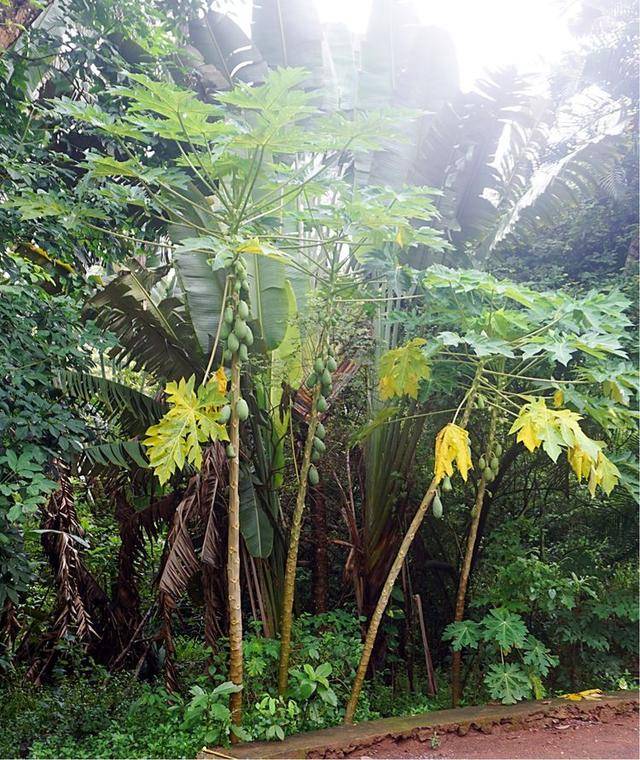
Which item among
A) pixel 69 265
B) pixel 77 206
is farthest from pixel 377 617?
pixel 69 265

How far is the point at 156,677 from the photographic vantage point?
5.20 m

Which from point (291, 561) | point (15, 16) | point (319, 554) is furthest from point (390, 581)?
point (15, 16)

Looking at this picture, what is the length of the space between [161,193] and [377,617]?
3026 mm

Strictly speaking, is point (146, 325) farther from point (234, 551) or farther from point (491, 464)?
point (491, 464)

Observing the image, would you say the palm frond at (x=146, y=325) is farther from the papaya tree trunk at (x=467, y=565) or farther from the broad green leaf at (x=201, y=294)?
the papaya tree trunk at (x=467, y=565)

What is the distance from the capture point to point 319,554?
17.1 feet

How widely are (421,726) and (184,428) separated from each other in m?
2.43

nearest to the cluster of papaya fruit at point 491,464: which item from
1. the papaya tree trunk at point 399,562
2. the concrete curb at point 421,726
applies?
the papaya tree trunk at point 399,562

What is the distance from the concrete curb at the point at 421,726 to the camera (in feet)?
11.4

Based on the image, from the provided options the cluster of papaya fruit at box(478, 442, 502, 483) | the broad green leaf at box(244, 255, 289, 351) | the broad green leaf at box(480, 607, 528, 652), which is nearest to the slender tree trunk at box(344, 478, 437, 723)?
the cluster of papaya fruit at box(478, 442, 502, 483)

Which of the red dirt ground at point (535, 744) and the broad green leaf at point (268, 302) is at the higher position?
the broad green leaf at point (268, 302)

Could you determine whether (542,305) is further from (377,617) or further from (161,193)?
(161,193)

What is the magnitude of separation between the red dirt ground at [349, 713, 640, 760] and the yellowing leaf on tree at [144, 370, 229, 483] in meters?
2.05

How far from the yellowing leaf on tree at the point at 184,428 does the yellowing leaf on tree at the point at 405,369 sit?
3.87 feet
